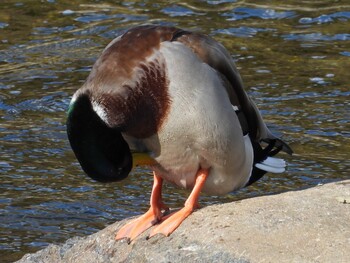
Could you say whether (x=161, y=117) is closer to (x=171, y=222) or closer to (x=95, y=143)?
(x=95, y=143)

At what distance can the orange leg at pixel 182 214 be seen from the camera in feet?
17.4

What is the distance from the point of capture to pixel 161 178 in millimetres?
5758

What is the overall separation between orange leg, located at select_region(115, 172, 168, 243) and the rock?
0.05 meters

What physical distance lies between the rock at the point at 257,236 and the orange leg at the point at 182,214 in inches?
1.4

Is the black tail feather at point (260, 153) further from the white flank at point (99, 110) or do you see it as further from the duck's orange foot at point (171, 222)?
the white flank at point (99, 110)

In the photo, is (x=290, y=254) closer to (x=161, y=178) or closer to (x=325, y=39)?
(x=161, y=178)

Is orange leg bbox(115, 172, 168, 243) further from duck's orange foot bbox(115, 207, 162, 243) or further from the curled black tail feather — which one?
the curled black tail feather

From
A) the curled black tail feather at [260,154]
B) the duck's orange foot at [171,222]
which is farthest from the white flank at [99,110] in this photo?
the curled black tail feather at [260,154]

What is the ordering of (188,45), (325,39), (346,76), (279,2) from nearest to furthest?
(188,45)
(346,76)
(325,39)
(279,2)

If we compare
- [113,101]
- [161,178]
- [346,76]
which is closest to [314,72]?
[346,76]

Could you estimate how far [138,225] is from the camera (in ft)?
18.1

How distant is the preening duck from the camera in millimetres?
5121

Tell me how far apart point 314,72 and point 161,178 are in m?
4.69

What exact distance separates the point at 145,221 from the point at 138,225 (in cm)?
6
